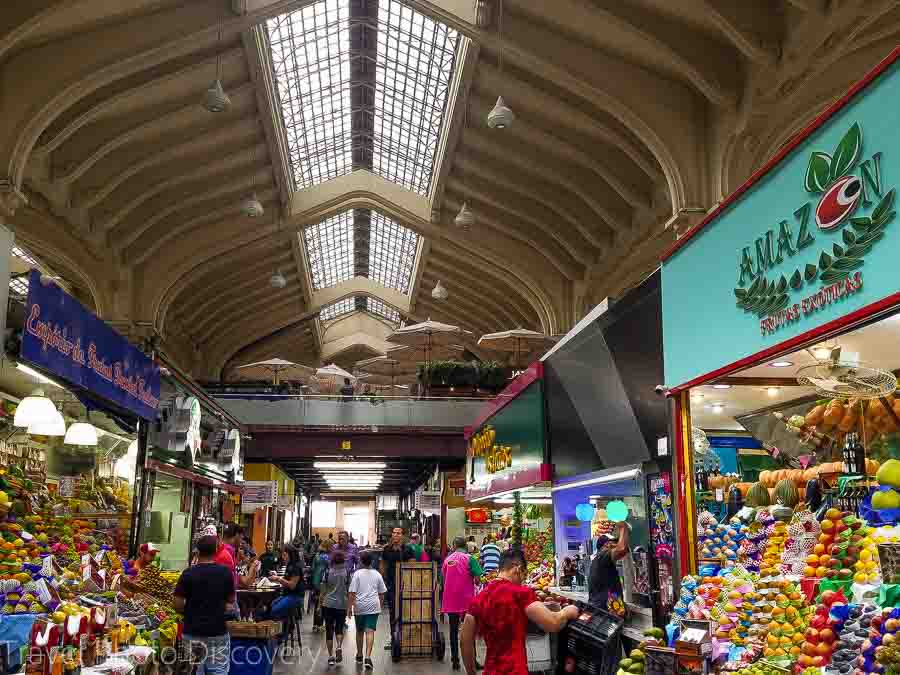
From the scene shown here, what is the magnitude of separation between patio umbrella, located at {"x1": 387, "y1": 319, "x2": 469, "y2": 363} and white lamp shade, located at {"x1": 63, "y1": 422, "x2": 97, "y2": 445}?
10.5 metres

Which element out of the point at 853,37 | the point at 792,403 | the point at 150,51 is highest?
the point at 150,51

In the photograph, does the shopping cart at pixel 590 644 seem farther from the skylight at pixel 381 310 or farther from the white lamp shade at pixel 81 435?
the skylight at pixel 381 310

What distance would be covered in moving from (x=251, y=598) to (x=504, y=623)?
5.37m

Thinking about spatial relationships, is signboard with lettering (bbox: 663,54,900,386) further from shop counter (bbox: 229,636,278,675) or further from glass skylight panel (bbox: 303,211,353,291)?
glass skylight panel (bbox: 303,211,353,291)

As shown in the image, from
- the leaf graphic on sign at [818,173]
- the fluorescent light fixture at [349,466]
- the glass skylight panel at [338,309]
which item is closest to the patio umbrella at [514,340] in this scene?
the fluorescent light fixture at [349,466]

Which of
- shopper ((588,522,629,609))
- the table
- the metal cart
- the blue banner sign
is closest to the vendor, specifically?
the table

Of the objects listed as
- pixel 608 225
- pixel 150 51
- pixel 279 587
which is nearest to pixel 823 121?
pixel 279 587

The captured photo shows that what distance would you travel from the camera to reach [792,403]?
580 centimetres

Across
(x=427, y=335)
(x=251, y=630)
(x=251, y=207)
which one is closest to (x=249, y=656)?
(x=251, y=630)

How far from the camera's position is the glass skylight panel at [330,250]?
2456cm

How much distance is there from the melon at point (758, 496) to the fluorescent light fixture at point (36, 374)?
4787mm

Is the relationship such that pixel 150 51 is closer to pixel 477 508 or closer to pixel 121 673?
pixel 121 673

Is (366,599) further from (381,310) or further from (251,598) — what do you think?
(381,310)

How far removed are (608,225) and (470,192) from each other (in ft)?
9.75
